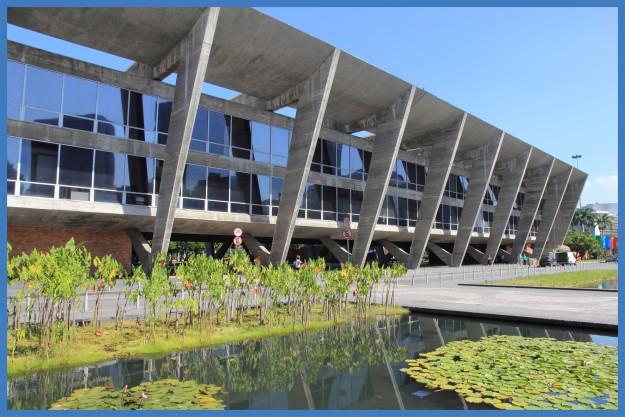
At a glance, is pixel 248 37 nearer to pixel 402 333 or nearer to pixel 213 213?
pixel 213 213

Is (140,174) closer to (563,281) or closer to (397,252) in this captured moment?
(397,252)

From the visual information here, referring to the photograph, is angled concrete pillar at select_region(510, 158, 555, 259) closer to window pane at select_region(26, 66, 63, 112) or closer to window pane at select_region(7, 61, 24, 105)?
window pane at select_region(26, 66, 63, 112)

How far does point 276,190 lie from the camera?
30.7 metres

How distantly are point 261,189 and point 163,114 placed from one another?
26.1 feet

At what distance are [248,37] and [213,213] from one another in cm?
1035

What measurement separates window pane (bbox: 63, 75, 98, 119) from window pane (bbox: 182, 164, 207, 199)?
593 centimetres

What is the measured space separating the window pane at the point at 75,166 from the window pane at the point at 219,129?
7460mm

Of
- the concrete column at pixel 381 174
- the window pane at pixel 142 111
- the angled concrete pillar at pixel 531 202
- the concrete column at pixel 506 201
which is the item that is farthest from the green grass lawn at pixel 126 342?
the angled concrete pillar at pixel 531 202

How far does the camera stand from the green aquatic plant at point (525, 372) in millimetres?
6505

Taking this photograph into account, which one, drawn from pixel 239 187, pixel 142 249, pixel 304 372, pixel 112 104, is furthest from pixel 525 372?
pixel 112 104

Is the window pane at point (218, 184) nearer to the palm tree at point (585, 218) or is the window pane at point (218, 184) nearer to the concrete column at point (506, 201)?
the concrete column at point (506, 201)

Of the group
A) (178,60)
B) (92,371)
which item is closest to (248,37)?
(178,60)

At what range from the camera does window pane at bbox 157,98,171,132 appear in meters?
25.5

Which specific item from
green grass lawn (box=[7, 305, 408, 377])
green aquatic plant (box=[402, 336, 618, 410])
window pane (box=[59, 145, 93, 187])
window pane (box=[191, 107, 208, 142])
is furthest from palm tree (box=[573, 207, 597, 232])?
green grass lawn (box=[7, 305, 408, 377])
